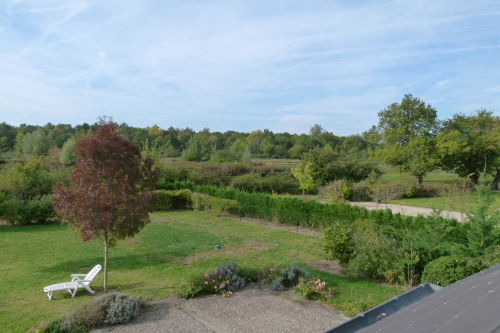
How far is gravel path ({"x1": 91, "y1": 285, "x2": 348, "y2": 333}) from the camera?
19.8ft

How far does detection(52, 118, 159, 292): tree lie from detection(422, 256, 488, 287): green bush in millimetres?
6393

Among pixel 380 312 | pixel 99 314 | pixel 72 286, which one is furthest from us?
pixel 72 286

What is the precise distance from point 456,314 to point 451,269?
18.3 ft

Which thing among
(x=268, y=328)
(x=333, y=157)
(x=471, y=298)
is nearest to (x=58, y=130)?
(x=333, y=157)

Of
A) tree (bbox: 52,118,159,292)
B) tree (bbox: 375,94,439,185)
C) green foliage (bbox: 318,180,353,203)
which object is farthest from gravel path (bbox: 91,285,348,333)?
tree (bbox: 375,94,439,185)

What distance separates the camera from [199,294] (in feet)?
25.0

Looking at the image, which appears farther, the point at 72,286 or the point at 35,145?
the point at 35,145

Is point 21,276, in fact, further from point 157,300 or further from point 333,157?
point 333,157

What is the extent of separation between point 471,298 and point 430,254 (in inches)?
252

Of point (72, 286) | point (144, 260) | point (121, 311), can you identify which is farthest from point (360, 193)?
point (121, 311)

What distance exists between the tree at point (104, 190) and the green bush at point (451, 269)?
252 inches

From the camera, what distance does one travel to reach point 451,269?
702cm

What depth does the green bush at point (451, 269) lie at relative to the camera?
691 cm

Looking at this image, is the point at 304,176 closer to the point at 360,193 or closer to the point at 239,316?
the point at 360,193
